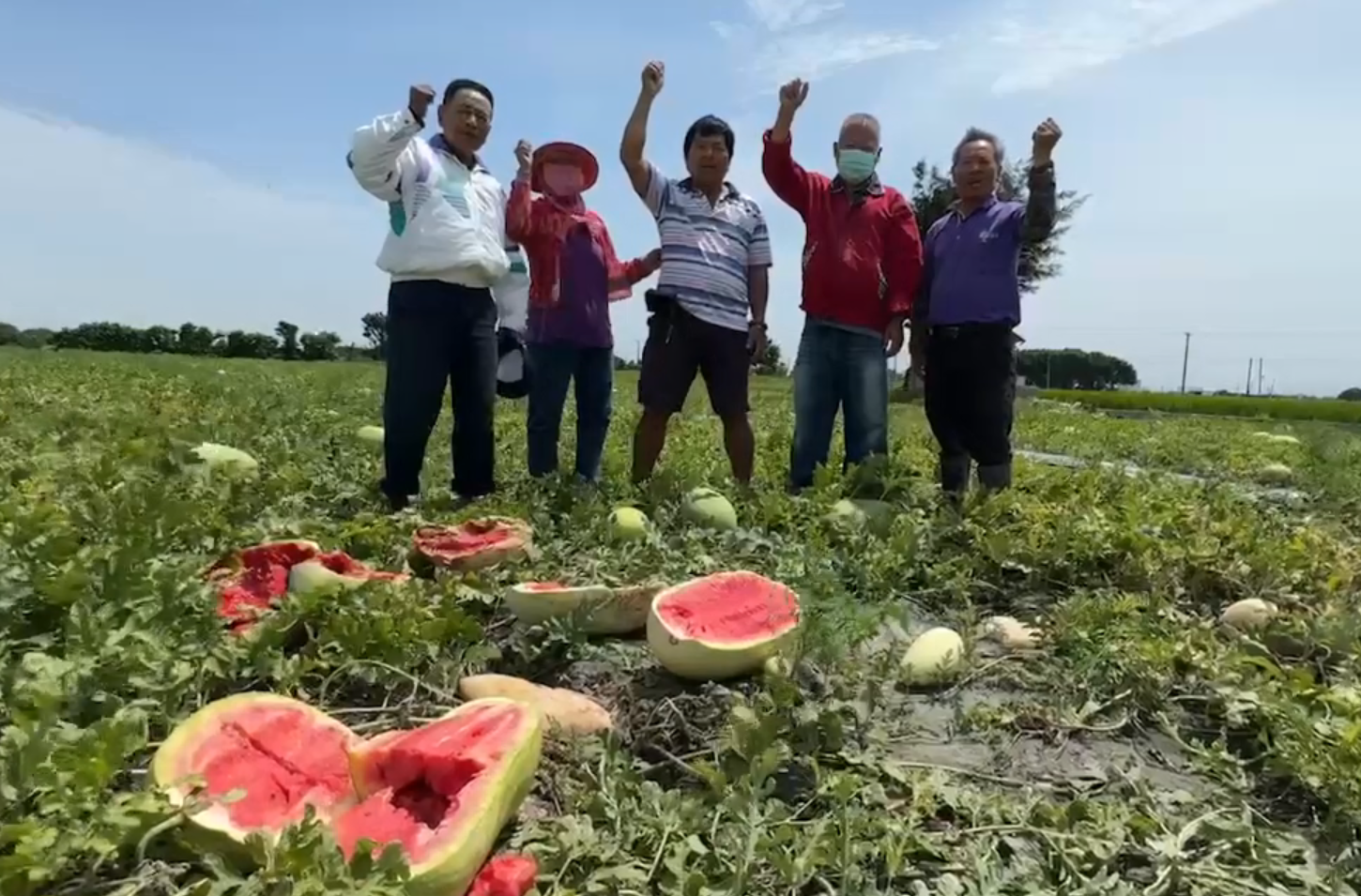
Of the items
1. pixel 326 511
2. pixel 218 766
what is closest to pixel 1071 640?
pixel 218 766

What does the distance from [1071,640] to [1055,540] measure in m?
0.95

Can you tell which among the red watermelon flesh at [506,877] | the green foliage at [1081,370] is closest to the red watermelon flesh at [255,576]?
the red watermelon flesh at [506,877]

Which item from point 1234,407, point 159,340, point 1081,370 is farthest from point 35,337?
point 1081,370

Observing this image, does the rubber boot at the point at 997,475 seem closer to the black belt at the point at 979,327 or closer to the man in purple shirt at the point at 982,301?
the man in purple shirt at the point at 982,301

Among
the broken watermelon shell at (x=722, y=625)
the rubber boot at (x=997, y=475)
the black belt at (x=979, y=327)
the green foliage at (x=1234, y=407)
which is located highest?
the black belt at (x=979, y=327)

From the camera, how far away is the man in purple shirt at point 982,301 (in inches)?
203

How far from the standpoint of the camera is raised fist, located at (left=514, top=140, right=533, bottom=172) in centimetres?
533

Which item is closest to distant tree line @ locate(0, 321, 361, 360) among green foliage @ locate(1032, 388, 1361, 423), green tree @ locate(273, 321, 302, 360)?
green tree @ locate(273, 321, 302, 360)

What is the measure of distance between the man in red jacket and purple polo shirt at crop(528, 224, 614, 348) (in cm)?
105

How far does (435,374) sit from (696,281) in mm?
1404

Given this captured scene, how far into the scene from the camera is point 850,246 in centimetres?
538

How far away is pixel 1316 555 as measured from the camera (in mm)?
3883

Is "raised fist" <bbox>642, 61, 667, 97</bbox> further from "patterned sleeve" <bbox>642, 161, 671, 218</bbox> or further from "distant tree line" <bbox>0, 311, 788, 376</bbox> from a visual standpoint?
"distant tree line" <bbox>0, 311, 788, 376</bbox>

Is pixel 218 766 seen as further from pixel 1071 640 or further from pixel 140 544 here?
pixel 1071 640
